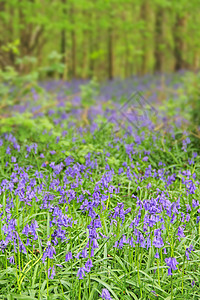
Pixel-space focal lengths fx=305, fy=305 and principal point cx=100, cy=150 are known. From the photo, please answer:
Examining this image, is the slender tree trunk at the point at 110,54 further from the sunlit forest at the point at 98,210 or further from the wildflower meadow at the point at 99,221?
the wildflower meadow at the point at 99,221

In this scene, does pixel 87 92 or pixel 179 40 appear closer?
pixel 87 92

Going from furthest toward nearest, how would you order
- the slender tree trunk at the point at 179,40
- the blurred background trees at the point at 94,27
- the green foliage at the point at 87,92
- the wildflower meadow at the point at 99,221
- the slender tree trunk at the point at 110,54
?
the slender tree trunk at the point at 110,54 < the slender tree trunk at the point at 179,40 < the blurred background trees at the point at 94,27 < the green foliage at the point at 87,92 < the wildflower meadow at the point at 99,221

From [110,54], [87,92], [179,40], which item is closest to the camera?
[87,92]

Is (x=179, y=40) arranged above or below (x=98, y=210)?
above

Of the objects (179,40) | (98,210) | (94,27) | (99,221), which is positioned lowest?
(98,210)

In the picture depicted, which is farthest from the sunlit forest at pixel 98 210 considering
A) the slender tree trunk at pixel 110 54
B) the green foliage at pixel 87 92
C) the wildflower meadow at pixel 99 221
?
the slender tree trunk at pixel 110 54

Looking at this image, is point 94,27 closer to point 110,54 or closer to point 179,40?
point 110,54

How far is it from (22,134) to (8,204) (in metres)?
1.92

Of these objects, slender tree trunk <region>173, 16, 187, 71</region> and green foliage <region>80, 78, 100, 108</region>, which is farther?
slender tree trunk <region>173, 16, 187, 71</region>

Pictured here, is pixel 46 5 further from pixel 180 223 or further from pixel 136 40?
pixel 180 223

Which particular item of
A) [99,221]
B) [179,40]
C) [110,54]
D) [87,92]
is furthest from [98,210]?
[110,54]

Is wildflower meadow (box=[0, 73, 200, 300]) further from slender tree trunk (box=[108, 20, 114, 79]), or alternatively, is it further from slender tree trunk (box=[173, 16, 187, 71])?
slender tree trunk (box=[108, 20, 114, 79])

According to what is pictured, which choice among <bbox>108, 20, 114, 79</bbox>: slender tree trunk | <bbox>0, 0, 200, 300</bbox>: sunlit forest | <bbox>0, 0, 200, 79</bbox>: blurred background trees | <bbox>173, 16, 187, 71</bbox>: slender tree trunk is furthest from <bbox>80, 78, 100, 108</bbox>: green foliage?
<bbox>108, 20, 114, 79</bbox>: slender tree trunk

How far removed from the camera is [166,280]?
2379 mm
